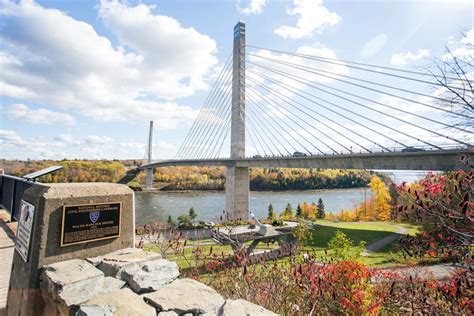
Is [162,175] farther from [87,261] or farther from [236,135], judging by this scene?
[87,261]

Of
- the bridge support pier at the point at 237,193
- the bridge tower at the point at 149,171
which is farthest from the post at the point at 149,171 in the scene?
the bridge support pier at the point at 237,193

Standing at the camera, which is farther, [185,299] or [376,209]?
[376,209]

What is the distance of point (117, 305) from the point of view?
2309 millimetres

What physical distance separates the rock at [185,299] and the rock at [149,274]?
0.31ft

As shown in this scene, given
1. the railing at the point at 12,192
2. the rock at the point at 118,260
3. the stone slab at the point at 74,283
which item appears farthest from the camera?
the railing at the point at 12,192

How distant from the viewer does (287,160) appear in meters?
26.5

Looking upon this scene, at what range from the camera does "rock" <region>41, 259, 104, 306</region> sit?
252 cm

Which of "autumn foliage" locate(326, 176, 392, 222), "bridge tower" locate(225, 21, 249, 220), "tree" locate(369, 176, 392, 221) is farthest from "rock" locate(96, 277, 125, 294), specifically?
"tree" locate(369, 176, 392, 221)

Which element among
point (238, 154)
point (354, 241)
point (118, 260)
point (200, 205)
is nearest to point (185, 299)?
point (118, 260)

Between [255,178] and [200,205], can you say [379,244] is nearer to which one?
[200,205]

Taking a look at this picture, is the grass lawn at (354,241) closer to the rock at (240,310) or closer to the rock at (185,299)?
the rock at (185,299)

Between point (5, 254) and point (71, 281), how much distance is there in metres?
4.57

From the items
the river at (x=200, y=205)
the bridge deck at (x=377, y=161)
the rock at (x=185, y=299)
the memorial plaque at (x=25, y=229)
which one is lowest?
the river at (x=200, y=205)

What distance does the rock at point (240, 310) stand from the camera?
2174 mm
